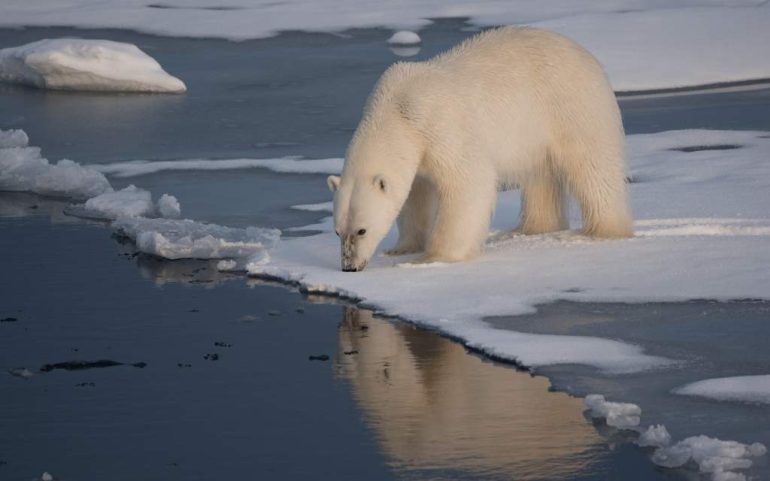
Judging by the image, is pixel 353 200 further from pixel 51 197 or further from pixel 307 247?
pixel 51 197

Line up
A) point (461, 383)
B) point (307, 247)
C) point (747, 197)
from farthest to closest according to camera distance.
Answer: point (747, 197), point (307, 247), point (461, 383)

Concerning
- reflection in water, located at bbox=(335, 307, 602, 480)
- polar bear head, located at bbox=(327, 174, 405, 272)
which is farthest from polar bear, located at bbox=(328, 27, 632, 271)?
reflection in water, located at bbox=(335, 307, 602, 480)

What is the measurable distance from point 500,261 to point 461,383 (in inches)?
80.6

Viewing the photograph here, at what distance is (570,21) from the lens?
17750 mm

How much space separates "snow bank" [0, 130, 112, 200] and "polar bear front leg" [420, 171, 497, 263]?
3.13 m

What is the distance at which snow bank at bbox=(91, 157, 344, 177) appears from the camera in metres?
10.8

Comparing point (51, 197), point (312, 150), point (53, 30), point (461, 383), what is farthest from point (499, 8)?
point (461, 383)

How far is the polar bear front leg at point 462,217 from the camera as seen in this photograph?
300 inches

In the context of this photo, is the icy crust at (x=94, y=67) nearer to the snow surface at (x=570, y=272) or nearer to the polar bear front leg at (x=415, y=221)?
the snow surface at (x=570, y=272)

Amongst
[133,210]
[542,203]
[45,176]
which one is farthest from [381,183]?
[45,176]

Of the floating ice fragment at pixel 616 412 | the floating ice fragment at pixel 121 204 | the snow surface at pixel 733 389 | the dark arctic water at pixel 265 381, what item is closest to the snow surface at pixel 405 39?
the dark arctic water at pixel 265 381

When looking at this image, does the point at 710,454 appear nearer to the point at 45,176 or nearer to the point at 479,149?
the point at 479,149

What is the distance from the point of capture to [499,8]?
21219 mm

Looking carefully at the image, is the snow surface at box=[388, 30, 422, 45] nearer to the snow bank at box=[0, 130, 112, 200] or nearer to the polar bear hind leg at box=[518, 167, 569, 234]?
the snow bank at box=[0, 130, 112, 200]
